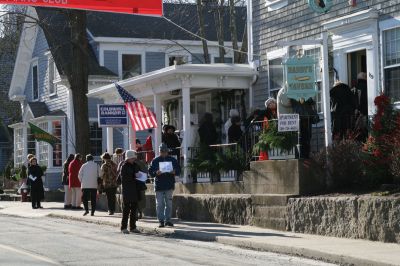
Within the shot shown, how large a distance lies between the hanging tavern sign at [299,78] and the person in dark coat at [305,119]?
0.34 metres

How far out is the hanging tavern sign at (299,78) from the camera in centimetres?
1728

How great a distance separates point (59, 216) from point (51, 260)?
11536mm

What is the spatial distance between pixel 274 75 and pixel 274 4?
6.15ft

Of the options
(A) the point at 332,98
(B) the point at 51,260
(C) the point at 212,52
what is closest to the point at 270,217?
(A) the point at 332,98

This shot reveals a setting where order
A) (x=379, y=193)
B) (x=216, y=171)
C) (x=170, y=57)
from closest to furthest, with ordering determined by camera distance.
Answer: (x=379, y=193), (x=216, y=171), (x=170, y=57)

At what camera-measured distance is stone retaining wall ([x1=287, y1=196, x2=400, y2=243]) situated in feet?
46.7

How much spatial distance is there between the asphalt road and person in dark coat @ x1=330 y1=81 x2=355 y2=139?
12.8ft

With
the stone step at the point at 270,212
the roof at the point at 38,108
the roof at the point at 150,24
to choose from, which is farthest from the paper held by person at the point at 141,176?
the roof at the point at 38,108

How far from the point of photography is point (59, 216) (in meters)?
24.1

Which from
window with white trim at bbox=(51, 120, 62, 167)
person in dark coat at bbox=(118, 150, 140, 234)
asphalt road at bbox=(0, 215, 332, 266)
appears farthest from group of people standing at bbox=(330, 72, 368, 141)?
window with white trim at bbox=(51, 120, 62, 167)

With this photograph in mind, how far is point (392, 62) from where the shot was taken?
56.7 feet

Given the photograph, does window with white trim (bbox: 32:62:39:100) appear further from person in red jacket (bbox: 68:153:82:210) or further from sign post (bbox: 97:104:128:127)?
sign post (bbox: 97:104:128:127)

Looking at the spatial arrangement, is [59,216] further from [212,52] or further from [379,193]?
[212,52]

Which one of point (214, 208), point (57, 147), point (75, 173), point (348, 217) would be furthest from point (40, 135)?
point (348, 217)
